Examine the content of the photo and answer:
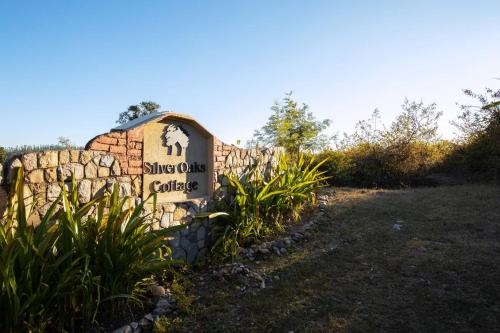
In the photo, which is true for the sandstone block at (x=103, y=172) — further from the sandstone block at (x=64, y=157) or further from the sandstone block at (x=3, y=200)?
the sandstone block at (x=3, y=200)

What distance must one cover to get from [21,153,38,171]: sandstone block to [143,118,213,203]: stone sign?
3.87 ft

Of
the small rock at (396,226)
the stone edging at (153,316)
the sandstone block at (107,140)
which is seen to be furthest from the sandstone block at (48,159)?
the small rock at (396,226)

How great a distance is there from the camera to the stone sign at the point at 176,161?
3.98m

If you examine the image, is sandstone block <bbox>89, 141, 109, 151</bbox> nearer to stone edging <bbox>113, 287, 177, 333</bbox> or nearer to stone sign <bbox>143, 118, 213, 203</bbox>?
stone sign <bbox>143, 118, 213, 203</bbox>

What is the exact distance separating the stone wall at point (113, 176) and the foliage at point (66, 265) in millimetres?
168

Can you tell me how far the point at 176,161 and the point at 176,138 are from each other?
0.31 m

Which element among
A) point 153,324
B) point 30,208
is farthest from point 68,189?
point 153,324

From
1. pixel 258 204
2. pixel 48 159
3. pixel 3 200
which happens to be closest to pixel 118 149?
pixel 48 159

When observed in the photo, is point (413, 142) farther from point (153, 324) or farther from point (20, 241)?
point (20, 241)

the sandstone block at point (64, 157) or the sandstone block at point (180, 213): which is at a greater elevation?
the sandstone block at point (64, 157)

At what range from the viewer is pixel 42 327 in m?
2.29

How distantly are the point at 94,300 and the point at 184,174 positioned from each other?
2077 mm

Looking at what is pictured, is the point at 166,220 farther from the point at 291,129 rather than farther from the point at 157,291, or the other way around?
the point at 291,129

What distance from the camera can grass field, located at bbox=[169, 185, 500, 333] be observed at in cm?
260
